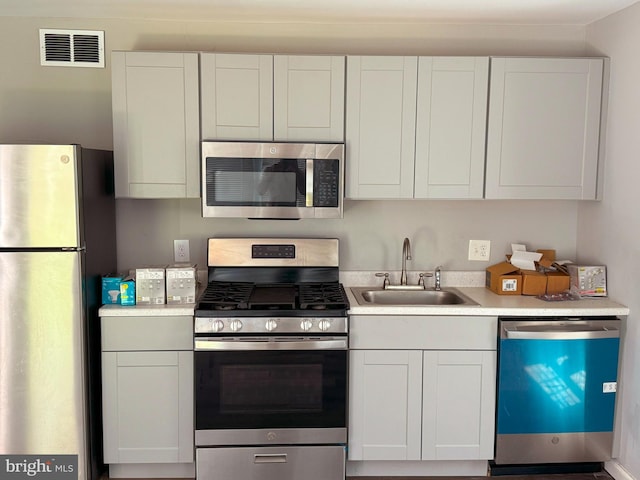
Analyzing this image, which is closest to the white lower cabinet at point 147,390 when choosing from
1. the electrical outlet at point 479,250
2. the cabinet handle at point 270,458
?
the cabinet handle at point 270,458

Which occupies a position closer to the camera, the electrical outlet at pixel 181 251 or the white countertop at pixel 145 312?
the white countertop at pixel 145 312

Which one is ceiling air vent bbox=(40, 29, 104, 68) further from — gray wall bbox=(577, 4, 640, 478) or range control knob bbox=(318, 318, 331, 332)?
gray wall bbox=(577, 4, 640, 478)

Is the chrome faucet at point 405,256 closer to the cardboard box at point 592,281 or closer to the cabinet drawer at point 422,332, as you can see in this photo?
the cabinet drawer at point 422,332

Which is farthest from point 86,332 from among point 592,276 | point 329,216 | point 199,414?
point 592,276

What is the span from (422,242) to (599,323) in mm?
1025

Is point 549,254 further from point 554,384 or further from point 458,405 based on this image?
point 458,405

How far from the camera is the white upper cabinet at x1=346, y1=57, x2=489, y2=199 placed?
2.91 meters

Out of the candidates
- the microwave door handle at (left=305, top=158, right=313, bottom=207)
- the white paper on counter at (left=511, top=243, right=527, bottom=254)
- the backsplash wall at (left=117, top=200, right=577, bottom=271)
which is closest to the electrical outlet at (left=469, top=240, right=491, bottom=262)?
the backsplash wall at (left=117, top=200, right=577, bottom=271)

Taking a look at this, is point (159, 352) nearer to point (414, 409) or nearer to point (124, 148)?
point (124, 148)

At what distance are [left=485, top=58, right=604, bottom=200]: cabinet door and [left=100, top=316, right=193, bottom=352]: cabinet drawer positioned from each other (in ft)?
5.58

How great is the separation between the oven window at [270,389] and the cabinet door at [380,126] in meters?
0.89

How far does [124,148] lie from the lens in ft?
9.46

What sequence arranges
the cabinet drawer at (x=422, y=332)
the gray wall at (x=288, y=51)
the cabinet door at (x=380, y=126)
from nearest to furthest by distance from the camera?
the cabinet drawer at (x=422, y=332)
the cabinet door at (x=380, y=126)
the gray wall at (x=288, y=51)

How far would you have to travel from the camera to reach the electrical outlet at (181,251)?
10.7 feet
